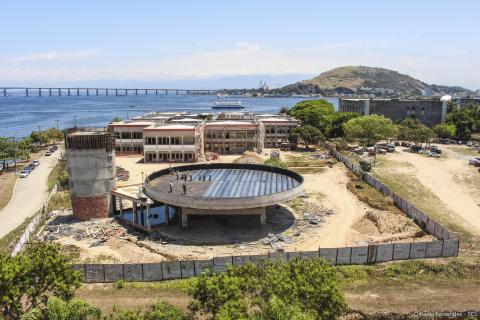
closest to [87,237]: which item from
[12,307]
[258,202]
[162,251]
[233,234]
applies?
[162,251]

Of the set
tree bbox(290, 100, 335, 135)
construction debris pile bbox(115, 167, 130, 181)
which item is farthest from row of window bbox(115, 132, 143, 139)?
tree bbox(290, 100, 335, 135)

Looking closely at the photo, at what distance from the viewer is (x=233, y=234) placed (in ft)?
154

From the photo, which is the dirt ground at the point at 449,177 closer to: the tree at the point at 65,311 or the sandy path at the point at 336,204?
the sandy path at the point at 336,204

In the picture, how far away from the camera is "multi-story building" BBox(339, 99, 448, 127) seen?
466 feet

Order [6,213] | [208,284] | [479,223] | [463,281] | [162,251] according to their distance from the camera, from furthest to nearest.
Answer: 1. [6,213]
2. [479,223]
3. [162,251]
4. [463,281]
5. [208,284]

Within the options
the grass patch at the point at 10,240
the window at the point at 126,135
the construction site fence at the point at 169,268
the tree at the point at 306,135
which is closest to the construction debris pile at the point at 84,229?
the grass patch at the point at 10,240

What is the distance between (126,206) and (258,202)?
78.2 ft

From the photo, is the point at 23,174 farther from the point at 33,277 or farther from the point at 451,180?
the point at 451,180

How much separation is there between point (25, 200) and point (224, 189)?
36.9m

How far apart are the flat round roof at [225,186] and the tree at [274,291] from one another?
70.3 ft

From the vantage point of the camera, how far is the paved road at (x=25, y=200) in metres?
55.3

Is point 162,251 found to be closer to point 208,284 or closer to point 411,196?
point 208,284

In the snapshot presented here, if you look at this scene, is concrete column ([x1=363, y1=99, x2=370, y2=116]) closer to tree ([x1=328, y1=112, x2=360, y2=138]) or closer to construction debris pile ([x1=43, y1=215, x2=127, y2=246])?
tree ([x1=328, y1=112, x2=360, y2=138])

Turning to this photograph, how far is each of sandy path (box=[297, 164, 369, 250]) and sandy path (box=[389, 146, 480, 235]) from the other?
13.2 meters
